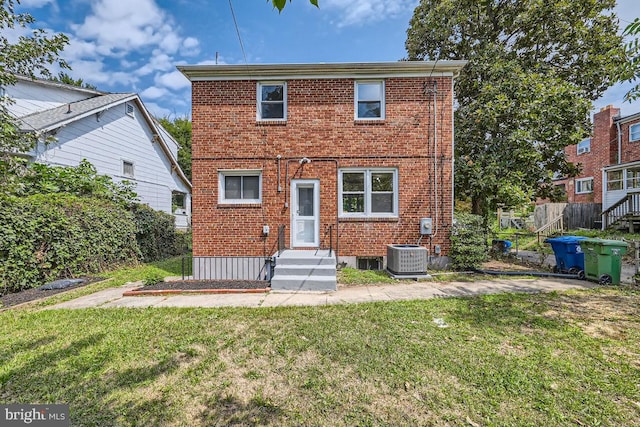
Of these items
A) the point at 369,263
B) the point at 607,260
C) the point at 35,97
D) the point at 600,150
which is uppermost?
the point at 35,97

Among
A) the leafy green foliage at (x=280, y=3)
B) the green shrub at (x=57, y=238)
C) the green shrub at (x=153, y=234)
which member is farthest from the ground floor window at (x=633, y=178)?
the green shrub at (x=57, y=238)

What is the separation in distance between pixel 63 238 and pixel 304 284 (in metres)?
6.63

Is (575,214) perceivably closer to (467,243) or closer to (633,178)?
(633,178)

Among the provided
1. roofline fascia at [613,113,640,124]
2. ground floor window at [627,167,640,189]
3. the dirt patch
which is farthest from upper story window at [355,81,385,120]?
roofline fascia at [613,113,640,124]

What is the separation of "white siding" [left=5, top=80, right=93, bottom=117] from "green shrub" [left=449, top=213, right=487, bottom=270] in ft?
58.9

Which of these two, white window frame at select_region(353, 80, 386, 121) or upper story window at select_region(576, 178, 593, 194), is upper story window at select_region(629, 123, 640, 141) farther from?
white window frame at select_region(353, 80, 386, 121)

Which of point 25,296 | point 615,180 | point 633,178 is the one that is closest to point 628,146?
point 615,180

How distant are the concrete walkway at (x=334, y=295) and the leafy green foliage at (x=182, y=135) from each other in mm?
28651

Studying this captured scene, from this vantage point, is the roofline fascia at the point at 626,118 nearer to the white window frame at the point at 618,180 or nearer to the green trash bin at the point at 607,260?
the white window frame at the point at 618,180

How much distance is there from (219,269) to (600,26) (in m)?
15.7

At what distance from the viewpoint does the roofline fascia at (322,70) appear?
26.9ft

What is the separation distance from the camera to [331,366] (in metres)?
3.25

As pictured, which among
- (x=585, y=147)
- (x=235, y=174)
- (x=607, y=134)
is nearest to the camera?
(x=235, y=174)

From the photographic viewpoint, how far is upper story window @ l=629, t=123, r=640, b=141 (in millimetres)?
17500
